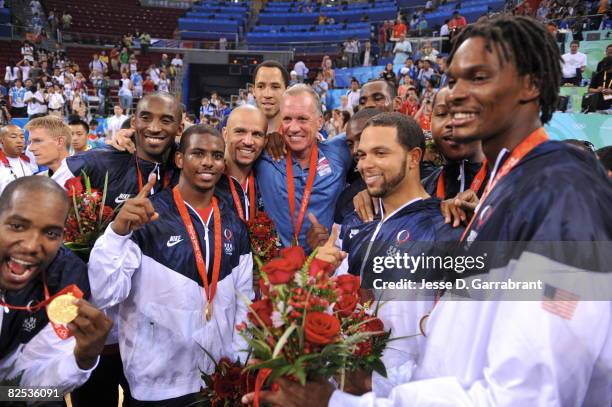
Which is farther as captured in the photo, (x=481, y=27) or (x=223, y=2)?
(x=223, y=2)

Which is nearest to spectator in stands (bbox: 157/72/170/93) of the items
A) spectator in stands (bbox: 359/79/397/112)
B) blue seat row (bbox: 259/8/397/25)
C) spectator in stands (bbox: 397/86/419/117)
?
blue seat row (bbox: 259/8/397/25)

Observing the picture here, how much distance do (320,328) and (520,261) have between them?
583 millimetres

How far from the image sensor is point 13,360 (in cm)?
222

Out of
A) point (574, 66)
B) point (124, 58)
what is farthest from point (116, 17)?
point (574, 66)

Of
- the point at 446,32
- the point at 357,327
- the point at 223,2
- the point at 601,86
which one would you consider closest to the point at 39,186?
the point at 357,327

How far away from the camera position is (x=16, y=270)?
82.7 inches

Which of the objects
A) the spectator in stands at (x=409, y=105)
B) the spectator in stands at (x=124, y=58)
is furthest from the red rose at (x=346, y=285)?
the spectator in stands at (x=124, y=58)

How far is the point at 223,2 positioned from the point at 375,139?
32820 millimetres

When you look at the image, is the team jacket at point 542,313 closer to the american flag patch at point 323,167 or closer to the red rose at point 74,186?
the red rose at point 74,186

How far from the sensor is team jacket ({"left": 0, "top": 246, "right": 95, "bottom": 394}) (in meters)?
2.15

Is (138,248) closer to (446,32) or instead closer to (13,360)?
(13,360)

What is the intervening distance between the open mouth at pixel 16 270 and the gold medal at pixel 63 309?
318 mm

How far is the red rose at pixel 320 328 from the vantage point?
149 centimetres

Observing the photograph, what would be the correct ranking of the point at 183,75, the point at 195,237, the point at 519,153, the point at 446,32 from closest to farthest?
1. the point at 519,153
2. the point at 195,237
3. the point at 446,32
4. the point at 183,75
